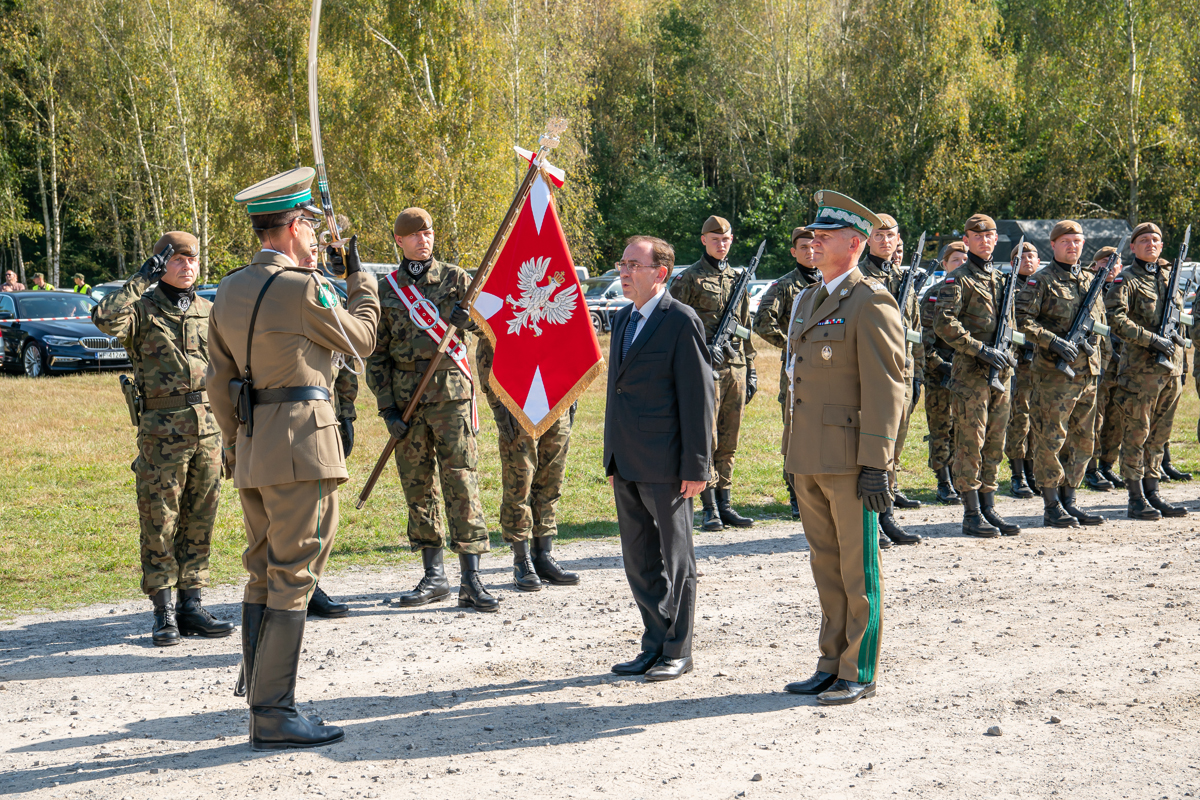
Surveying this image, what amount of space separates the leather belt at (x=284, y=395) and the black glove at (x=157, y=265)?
2.04 meters

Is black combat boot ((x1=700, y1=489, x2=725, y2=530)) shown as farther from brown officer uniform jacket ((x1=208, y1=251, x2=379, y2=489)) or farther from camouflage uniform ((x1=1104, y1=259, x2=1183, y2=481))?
brown officer uniform jacket ((x1=208, y1=251, x2=379, y2=489))

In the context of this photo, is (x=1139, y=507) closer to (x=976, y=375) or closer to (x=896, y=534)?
(x=976, y=375)

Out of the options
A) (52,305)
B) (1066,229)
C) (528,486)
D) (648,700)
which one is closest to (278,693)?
(648,700)

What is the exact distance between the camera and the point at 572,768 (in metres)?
4.25

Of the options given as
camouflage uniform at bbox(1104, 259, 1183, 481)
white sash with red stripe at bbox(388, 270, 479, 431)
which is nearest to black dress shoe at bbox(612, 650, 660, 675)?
white sash with red stripe at bbox(388, 270, 479, 431)

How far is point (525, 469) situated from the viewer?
23.7 feet

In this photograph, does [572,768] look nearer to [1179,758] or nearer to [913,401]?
[1179,758]

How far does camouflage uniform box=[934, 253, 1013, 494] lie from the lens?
8562mm

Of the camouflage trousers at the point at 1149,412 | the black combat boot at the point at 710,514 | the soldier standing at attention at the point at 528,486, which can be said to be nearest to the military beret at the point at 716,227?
the black combat boot at the point at 710,514

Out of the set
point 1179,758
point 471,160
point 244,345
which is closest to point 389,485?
point 244,345

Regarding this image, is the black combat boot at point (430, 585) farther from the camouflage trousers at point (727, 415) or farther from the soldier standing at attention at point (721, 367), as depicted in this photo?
the camouflage trousers at point (727, 415)

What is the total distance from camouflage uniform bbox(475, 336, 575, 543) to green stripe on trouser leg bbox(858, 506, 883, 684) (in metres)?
2.65

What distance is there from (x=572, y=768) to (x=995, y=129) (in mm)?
38278

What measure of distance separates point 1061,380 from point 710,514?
3.11 m
